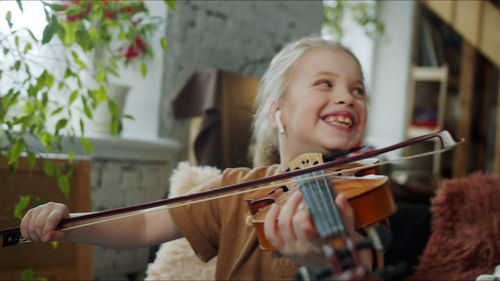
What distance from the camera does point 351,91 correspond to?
0.63 m

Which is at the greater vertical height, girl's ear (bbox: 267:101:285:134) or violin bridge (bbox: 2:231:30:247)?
girl's ear (bbox: 267:101:285:134)

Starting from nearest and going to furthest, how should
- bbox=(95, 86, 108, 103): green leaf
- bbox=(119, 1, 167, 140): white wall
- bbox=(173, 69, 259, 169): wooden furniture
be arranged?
bbox=(95, 86, 108, 103): green leaf < bbox=(173, 69, 259, 169): wooden furniture < bbox=(119, 1, 167, 140): white wall

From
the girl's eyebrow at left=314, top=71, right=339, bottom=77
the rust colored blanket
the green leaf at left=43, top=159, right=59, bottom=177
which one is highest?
the girl's eyebrow at left=314, top=71, right=339, bottom=77

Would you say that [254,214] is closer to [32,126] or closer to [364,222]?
[364,222]

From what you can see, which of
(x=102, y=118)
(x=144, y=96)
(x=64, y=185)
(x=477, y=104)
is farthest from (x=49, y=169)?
(x=477, y=104)

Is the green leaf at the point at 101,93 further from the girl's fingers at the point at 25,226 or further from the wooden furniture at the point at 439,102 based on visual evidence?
the wooden furniture at the point at 439,102

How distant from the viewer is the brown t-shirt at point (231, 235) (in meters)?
0.69

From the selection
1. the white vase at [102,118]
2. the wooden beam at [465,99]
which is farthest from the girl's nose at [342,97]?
the wooden beam at [465,99]

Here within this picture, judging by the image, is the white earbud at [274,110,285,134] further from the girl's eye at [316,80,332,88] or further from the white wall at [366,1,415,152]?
the white wall at [366,1,415,152]

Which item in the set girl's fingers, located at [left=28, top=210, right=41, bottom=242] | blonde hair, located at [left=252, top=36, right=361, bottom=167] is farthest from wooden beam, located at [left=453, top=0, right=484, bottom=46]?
girl's fingers, located at [left=28, top=210, right=41, bottom=242]

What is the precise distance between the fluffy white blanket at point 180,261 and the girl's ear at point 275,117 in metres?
0.26

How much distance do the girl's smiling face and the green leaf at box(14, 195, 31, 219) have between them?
1.22ft

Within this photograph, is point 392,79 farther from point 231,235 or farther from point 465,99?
point 231,235

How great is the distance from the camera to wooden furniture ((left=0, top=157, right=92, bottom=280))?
576 millimetres
